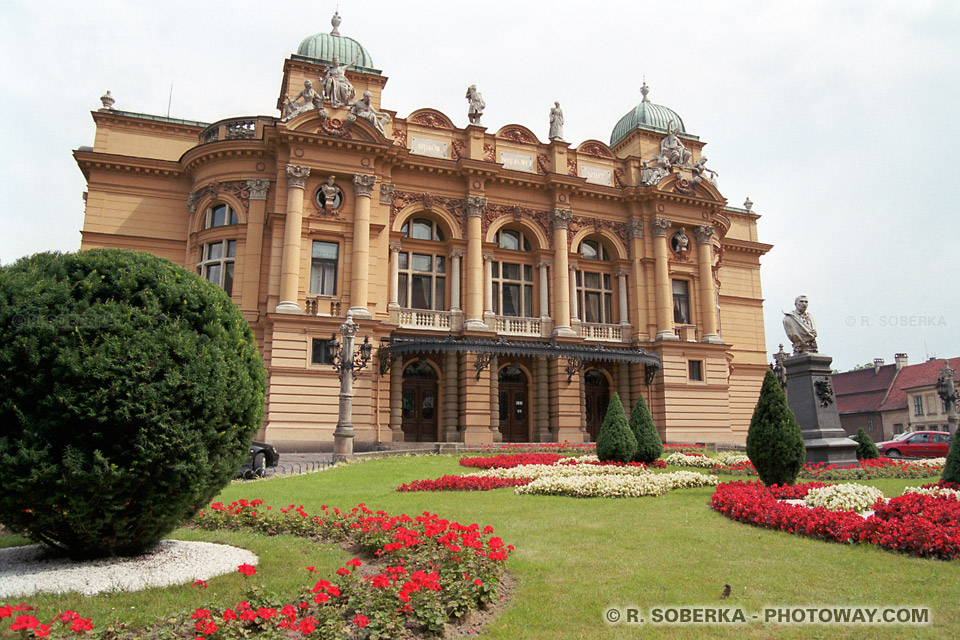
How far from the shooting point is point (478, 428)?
30.1 metres


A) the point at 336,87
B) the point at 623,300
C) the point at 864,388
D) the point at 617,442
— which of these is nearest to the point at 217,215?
the point at 336,87

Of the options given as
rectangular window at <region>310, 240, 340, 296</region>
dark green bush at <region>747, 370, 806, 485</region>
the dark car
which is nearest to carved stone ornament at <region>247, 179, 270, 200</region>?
rectangular window at <region>310, 240, 340, 296</region>

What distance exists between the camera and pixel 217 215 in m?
30.8

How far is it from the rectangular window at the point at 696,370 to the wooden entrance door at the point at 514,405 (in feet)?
31.3

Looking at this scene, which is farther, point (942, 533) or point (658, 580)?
point (942, 533)

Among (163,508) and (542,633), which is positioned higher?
(163,508)

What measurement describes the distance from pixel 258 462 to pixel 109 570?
1200 centimetres

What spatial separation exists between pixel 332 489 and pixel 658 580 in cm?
915

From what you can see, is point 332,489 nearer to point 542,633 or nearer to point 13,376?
point 13,376

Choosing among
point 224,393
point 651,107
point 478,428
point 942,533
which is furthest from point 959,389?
point 224,393

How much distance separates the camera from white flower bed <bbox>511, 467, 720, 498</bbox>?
43.5ft

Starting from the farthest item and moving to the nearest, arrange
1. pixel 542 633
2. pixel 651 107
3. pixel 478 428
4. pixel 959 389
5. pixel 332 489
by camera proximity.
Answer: pixel 959 389 < pixel 651 107 < pixel 478 428 < pixel 332 489 < pixel 542 633

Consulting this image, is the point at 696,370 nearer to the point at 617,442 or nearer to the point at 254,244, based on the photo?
the point at 617,442

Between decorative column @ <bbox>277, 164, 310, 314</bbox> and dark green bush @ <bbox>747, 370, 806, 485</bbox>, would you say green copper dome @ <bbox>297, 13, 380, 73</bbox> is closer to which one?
decorative column @ <bbox>277, 164, 310, 314</bbox>
